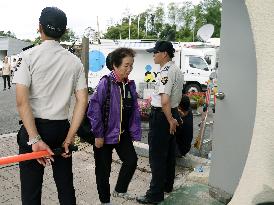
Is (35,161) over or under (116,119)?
under

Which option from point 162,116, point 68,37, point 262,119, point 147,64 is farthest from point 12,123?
point 68,37

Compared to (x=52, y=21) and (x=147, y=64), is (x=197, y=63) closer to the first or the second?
(x=147, y=64)

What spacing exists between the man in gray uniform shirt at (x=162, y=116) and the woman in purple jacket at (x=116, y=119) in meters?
0.30

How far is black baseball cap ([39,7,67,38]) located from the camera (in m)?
2.40

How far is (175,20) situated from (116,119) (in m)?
55.3

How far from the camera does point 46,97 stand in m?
2.45

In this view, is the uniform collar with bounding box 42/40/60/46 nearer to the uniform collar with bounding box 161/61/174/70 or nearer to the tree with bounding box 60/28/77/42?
the tree with bounding box 60/28/77/42

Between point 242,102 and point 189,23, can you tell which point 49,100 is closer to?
point 242,102

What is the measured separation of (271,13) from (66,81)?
1.46 metres

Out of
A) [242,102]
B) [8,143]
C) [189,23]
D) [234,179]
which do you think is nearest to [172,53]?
[242,102]

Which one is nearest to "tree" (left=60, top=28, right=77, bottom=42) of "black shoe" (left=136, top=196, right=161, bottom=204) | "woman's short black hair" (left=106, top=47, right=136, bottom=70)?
"woman's short black hair" (left=106, top=47, right=136, bottom=70)

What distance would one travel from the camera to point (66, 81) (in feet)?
8.27

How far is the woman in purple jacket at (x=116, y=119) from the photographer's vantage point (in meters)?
3.20

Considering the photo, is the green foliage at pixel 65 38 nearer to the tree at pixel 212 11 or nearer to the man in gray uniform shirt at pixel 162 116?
the man in gray uniform shirt at pixel 162 116
